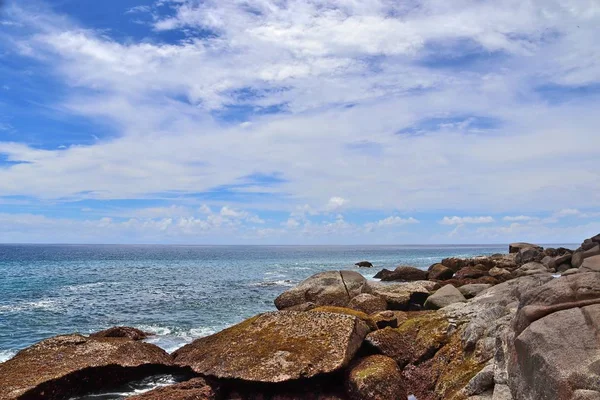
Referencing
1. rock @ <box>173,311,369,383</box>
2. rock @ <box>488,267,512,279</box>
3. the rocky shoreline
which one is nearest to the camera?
the rocky shoreline

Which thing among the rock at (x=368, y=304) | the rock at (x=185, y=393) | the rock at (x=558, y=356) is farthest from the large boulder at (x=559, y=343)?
the rock at (x=368, y=304)

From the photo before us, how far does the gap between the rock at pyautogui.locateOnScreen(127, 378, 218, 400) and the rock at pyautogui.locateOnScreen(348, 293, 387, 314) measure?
9.60 meters

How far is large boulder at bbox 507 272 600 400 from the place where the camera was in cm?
717

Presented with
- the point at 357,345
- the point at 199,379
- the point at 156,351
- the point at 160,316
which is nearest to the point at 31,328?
the point at 160,316

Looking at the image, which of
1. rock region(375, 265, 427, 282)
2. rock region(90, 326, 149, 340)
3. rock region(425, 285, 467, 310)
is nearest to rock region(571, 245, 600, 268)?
rock region(375, 265, 427, 282)

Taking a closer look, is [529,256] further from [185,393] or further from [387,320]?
[185,393]

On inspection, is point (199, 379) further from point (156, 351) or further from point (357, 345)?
point (357, 345)

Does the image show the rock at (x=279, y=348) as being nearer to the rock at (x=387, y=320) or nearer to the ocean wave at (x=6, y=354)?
the rock at (x=387, y=320)

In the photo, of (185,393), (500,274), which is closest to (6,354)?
(185,393)

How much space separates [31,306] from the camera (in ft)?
124

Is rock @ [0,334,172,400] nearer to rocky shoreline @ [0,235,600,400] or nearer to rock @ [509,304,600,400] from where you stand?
rocky shoreline @ [0,235,600,400]

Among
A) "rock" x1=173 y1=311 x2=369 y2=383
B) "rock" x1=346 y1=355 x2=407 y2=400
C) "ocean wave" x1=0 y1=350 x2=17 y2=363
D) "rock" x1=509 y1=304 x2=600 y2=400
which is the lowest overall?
"ocean wave" x1=0 y1=350 x2=17 y2=363

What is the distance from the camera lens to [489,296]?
14.3m

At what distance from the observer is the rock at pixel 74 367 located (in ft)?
40.3
